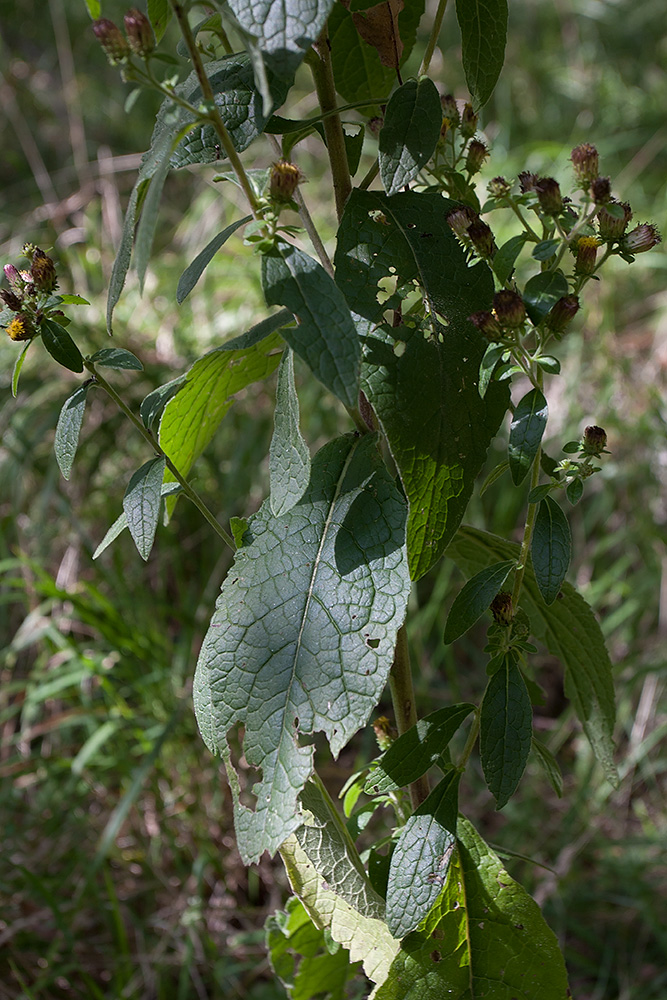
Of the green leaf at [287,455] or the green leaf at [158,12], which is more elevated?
the green leaf at [158,12]

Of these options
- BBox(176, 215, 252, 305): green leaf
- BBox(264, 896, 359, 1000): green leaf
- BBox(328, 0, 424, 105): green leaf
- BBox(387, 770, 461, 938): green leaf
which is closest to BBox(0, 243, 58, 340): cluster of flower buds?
BBox(176, 215, 252, 305): green leaf

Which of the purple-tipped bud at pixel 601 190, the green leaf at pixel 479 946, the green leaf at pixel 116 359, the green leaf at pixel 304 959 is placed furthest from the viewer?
the green leaf at pixel 304 959

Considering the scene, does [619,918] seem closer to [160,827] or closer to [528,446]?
[160,827]

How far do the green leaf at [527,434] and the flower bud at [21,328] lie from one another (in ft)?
1.38

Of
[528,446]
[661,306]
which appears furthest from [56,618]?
[661,306]

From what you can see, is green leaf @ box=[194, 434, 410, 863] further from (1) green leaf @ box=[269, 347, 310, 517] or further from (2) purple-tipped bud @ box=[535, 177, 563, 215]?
(2) purple-tipped bud @ box=[535, 177, 563, 215]

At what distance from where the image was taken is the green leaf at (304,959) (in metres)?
1.12

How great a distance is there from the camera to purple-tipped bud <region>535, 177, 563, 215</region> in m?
0.72

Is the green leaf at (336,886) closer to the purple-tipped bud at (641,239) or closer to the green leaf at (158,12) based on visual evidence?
the purple-tipped bud at (641,239)

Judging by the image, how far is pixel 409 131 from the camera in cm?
75

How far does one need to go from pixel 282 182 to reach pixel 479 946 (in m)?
0.78

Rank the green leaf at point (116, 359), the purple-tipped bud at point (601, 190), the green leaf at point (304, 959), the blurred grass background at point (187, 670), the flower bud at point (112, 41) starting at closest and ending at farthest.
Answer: the flower bud at point (112, 41) < the purple-tipped bud at point (601, 190) < the green leaf at point (116, 359) < the green leaf at point (304, 959) < the blurred grass background at point (187, 670)

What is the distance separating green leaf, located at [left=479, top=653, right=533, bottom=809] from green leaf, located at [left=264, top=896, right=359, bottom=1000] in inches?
18.2

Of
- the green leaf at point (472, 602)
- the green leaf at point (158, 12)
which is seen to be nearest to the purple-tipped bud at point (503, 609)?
the green leaf at point (472, 602)
